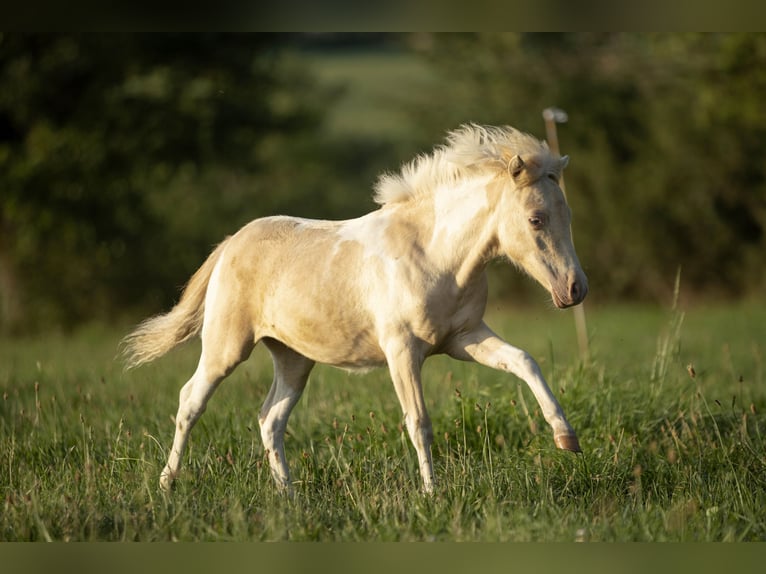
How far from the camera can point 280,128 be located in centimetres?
2172

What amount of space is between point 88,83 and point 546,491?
52.3ft

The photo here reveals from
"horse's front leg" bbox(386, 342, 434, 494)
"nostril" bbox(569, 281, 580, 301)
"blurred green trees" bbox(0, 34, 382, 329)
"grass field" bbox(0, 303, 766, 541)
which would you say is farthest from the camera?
"blurred green trees" bbox(0, 34, 382, 329)

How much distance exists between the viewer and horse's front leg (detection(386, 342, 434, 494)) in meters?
6.15

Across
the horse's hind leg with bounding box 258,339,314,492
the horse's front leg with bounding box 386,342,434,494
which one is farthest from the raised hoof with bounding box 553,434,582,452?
the horse's hind leg with bounding box 258,339,314,492

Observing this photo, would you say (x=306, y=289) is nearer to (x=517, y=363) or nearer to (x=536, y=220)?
(x=517, y=363)

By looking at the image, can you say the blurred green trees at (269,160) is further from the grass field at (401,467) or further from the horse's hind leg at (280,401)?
the horse's hind leg at (280,401)

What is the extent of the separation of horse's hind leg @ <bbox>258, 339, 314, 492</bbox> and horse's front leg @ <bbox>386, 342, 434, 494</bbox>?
3.37 feet

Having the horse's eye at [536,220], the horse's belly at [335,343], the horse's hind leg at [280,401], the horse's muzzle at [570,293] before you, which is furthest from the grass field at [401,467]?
the horse's eye at [536,220]

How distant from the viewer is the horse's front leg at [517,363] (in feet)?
19.0

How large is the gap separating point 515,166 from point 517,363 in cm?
117

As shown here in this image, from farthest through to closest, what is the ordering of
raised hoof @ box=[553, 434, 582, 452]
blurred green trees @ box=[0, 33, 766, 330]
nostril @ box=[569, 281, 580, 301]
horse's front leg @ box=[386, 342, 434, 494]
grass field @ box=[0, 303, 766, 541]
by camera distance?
blurred green trees @ box=[0, 33, 766, 330], horse's front leg @ box=[386, 342, 434, 494], nostril @ box=[569, 281, 580, 301], raised hoof @ box=[553, 434, 582, 452], grass field @ box=[0, 303, 766, 541]

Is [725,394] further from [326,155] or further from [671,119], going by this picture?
[326,155]

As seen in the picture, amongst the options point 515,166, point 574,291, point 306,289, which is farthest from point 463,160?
point 306,289

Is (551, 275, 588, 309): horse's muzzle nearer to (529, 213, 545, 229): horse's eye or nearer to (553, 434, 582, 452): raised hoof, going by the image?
(529, 213, 545, 229): horse's eye
